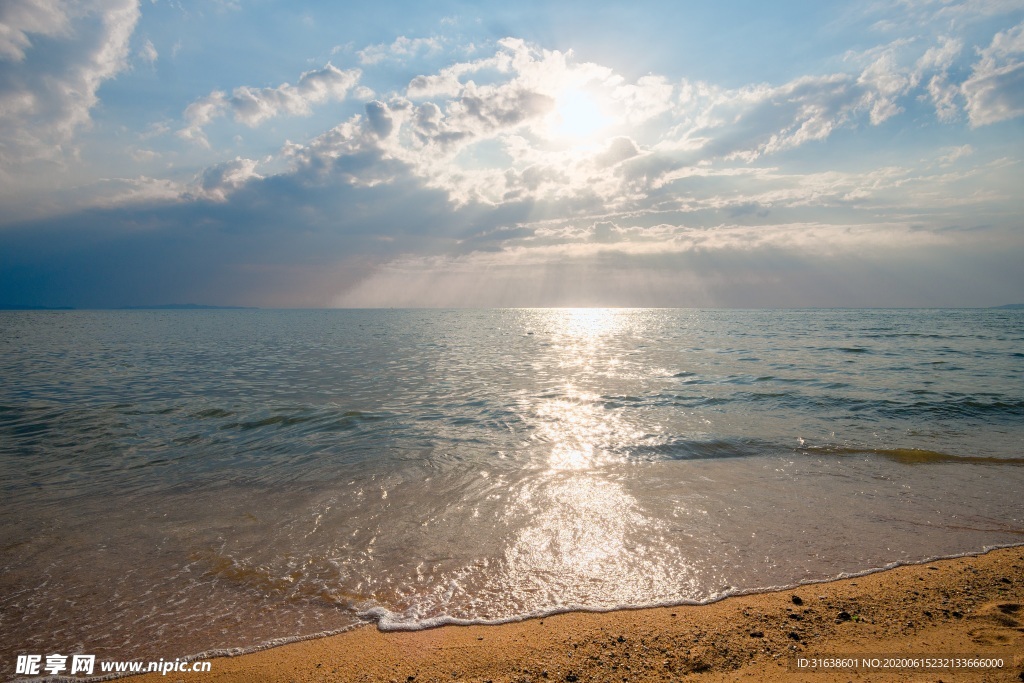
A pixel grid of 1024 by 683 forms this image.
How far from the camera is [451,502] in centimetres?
801

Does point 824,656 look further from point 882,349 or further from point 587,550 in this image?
point 882,349

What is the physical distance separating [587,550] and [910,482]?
6.85 meters

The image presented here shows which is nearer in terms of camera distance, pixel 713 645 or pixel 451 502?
pixel 713 645

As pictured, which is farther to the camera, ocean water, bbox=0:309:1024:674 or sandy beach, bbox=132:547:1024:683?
ocean water, bbox=0:309:1024:674

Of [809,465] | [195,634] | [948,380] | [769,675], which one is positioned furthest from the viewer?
[948,380]

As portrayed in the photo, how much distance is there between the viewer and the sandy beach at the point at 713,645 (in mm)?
4016

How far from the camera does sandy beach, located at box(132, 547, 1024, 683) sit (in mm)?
4016

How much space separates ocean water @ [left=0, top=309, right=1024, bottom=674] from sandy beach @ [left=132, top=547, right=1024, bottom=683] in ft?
1.02

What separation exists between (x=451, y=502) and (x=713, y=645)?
4.63 meters

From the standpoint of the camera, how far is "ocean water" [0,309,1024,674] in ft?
17.2

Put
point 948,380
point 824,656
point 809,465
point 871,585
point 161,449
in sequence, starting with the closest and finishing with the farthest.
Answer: point 824,656 → point 871,585 → point 809,465 → point 161,449 → point 948,380

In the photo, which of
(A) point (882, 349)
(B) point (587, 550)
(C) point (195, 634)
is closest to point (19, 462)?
(C) point (195, 634)

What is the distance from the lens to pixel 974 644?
4.29m

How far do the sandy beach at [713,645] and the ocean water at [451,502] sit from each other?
0.31 m
